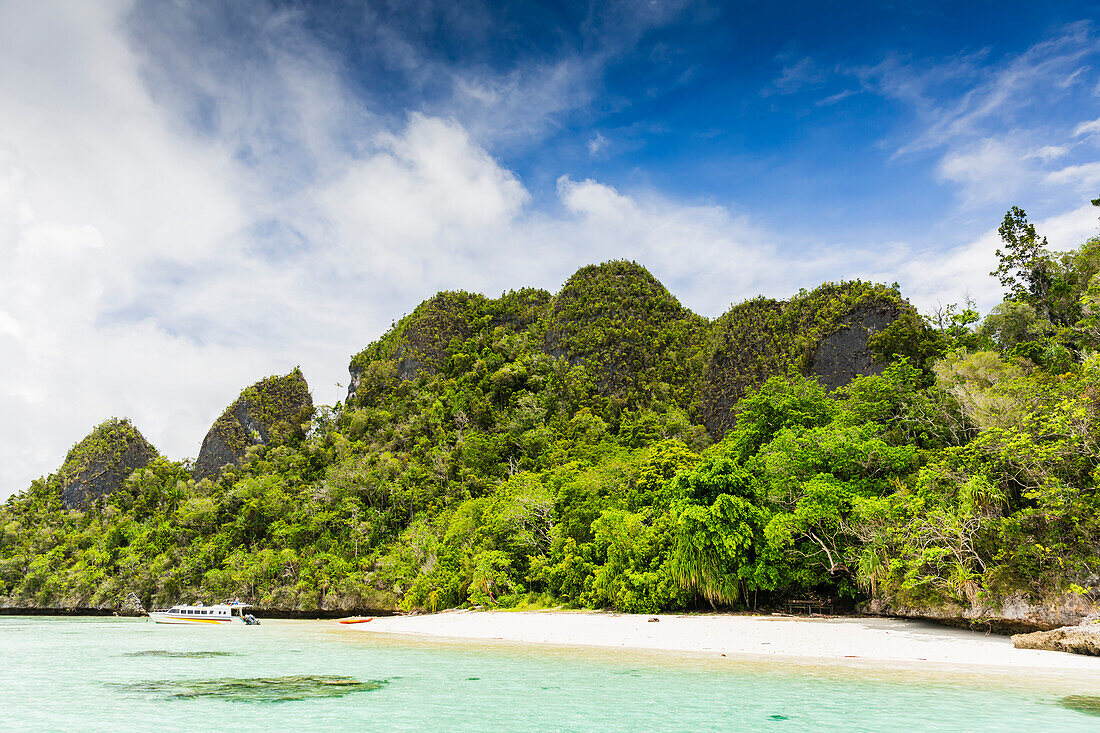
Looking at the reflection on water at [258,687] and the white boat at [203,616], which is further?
the white boat at [203,616]

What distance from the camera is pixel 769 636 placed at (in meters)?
16.0

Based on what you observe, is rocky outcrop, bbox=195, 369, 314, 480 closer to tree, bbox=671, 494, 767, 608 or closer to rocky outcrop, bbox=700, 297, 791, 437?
rocky outcrop, bbox=700, 297, 791, 437

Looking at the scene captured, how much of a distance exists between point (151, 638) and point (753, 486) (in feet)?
78.5

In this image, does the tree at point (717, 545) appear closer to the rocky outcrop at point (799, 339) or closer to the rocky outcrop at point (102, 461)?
the rocky outcrop at point (799, 339)

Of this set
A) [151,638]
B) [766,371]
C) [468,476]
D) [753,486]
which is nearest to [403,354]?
[468,476]

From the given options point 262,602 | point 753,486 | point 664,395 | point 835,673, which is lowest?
point 262,602

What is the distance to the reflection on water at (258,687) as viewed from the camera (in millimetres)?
9828

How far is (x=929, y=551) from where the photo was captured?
15.1 meters

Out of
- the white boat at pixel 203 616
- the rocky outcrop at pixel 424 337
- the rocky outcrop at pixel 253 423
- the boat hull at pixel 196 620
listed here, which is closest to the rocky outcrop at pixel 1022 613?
the white boat at pixel 203 616

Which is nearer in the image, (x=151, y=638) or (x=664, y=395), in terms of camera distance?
(x=151, y=638)

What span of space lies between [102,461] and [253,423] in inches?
703

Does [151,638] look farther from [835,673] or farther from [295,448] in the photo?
[295,448]

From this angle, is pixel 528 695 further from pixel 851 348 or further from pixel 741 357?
pixel 741 357

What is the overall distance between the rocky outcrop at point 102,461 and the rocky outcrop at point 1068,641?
269ft
